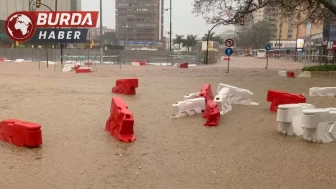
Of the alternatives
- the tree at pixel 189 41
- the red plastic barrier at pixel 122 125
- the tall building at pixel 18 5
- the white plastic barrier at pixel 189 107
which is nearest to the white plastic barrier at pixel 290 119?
the white plastic barrier at pixel 189 107

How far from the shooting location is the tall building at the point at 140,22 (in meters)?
89.2

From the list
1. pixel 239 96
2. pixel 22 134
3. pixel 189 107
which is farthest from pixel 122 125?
pixel 239 96

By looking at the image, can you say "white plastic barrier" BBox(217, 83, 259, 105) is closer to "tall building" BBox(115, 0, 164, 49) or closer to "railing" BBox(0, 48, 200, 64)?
"railing" BBox(0, 48, 200, 64)

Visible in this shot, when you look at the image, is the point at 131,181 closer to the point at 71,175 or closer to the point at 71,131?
the point at 71,175

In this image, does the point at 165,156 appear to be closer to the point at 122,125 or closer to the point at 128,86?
the point at 122,125

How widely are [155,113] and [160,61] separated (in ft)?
112

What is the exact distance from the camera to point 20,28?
25.8 meters

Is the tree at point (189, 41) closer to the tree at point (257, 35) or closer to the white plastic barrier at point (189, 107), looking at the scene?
the tree at point (257, 35)

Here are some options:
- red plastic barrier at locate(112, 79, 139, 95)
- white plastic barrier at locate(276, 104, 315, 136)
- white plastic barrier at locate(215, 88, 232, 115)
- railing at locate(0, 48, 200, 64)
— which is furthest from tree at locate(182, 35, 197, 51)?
white plastic barrier at locate(276, 104, 315, 136)

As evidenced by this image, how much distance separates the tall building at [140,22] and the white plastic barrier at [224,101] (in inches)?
3037

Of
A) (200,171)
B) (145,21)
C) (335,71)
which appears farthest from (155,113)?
(145,21)

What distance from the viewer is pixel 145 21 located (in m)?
93.8

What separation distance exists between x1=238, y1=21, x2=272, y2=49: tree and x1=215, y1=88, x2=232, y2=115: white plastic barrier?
343 feet

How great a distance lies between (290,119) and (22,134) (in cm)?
503
